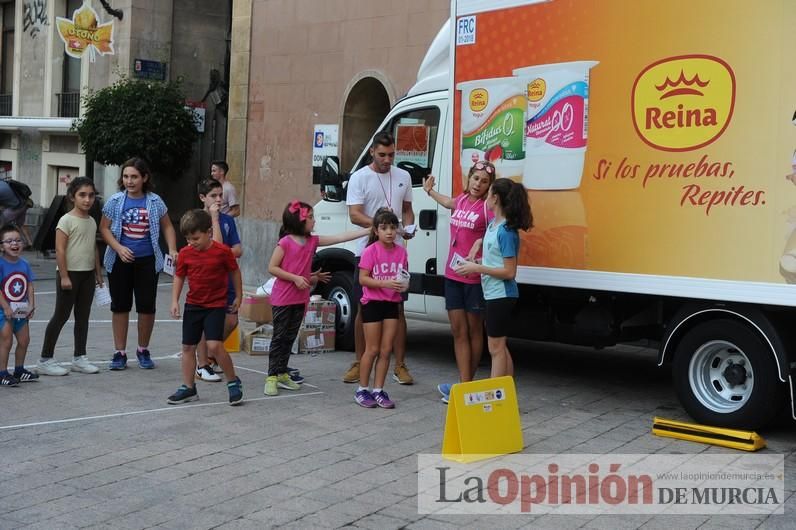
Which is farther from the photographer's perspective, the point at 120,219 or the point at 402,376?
the point at 120,219

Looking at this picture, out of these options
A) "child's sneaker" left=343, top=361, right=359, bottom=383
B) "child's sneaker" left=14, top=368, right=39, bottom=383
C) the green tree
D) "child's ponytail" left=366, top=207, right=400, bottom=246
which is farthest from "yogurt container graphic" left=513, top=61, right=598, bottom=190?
the green tree

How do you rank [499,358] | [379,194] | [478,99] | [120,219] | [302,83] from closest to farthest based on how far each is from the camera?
[499,358], [478,99], [379,194], [120,219], [302,83]

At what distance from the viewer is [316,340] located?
9.91 metres

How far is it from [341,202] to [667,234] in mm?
4035

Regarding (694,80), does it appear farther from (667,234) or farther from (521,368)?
(521,368)

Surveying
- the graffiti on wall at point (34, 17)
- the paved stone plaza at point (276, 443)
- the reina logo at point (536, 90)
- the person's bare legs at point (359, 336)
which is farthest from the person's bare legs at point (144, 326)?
the graffiti on wall at point (34, 17)

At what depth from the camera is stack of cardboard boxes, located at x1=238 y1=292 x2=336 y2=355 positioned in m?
9.77

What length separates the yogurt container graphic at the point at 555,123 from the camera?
7258mm

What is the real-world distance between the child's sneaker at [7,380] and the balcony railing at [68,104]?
17.4 m

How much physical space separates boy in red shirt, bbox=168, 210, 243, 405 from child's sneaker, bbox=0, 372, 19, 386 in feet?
4.68

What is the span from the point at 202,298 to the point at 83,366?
1821 millimetres

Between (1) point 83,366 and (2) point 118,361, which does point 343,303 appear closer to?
(2) point 118,361

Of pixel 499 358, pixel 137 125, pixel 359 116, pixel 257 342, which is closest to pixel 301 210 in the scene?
pixel 499 358

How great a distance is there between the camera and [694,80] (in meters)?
6.58
